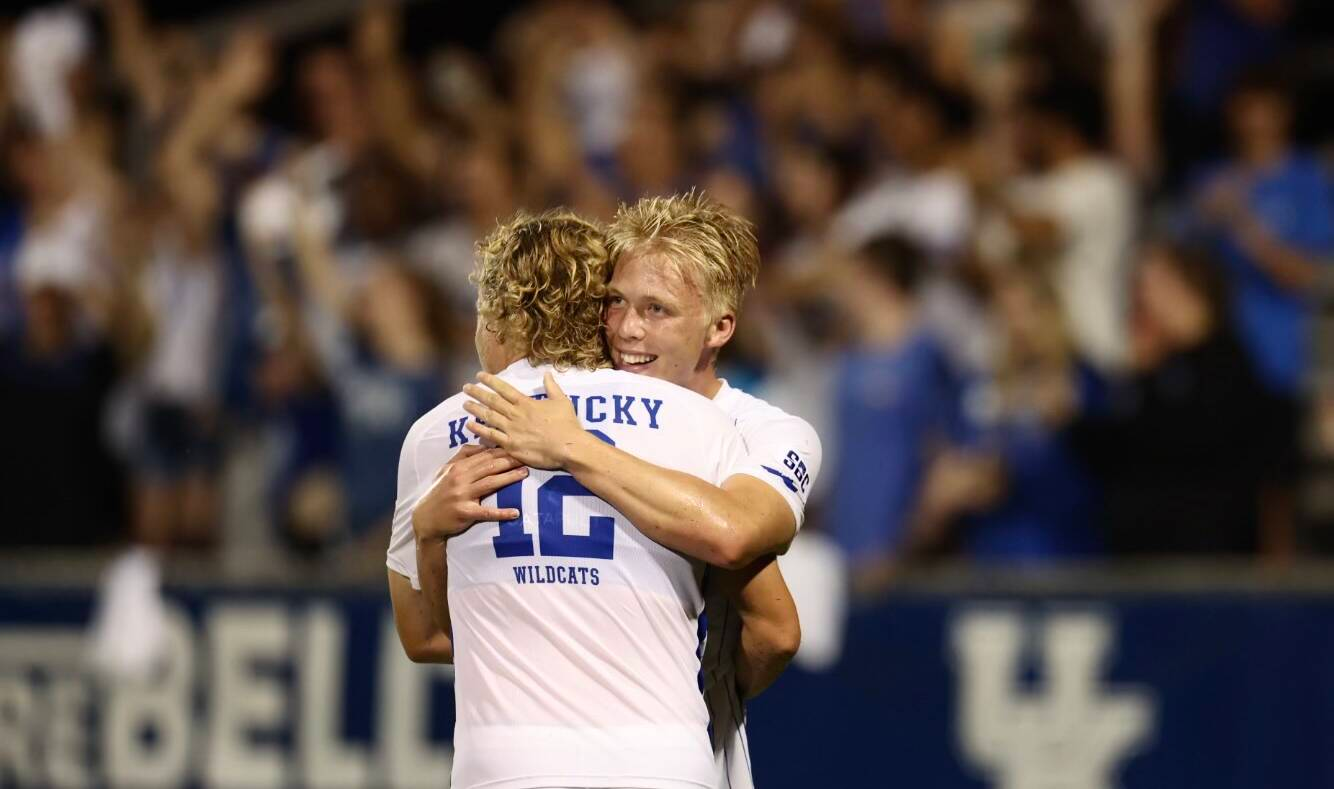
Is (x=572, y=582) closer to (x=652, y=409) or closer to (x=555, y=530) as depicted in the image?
(x=555, y=530)

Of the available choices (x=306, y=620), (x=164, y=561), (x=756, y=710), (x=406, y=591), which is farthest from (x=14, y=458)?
(x=406, y=591)

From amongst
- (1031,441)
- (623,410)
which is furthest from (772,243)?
(623,410)

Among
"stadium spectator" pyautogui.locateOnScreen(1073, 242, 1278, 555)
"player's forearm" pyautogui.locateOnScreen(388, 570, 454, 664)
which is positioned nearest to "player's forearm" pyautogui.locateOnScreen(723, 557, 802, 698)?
"player's forearm" pyautogui.locateOnScreen(388, 570, 454, 664)

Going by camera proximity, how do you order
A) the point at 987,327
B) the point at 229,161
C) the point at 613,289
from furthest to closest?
the point at 229,161 < the point at 987,327 < the point at 613,289

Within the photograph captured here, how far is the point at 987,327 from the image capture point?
26.7 ft

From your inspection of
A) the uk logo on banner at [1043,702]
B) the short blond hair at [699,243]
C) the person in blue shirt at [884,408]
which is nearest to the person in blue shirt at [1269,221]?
the person in blue shirt at [884,408]

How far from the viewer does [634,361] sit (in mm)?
4117

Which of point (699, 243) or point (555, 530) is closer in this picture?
point (555, 530)

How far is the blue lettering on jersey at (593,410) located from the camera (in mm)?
3941

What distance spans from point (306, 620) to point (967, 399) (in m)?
3.15

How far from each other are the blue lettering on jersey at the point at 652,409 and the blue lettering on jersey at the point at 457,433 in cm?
37

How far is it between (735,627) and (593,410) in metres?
0.56

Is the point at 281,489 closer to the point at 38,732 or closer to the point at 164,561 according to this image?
the point at 164,561

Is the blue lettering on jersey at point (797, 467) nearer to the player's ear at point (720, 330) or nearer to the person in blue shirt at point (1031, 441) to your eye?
the player's ear at point (720, 330)
